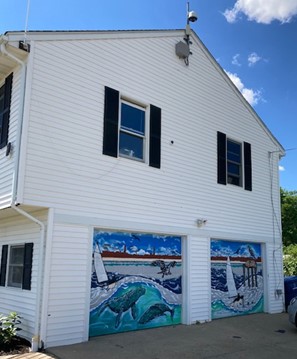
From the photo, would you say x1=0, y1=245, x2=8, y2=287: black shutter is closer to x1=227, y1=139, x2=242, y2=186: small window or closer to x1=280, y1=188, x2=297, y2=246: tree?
x1=227, y1=139, x2=242, y2=186: small window

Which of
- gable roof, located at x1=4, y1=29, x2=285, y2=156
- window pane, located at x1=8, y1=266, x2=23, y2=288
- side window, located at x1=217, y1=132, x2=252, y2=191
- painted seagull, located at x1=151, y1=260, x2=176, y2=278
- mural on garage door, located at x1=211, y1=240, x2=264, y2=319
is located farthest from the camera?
side window, located at x1=217, y1=132, x2=252, y2=191

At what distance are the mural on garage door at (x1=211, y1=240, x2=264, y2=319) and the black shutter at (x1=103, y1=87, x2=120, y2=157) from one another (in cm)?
468

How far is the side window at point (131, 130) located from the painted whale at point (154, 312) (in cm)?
373

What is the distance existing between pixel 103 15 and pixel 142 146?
351 centimetres

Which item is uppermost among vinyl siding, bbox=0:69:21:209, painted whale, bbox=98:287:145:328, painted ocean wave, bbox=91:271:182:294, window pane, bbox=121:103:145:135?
window pane, bbox=121:103:145:135

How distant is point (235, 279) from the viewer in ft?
40.4

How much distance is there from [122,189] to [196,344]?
3.90m

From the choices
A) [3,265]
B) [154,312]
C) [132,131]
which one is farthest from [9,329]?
[132,131]

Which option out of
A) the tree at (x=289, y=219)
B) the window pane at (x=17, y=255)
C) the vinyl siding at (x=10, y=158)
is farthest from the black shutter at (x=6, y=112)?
the tree at (x=289, y=219)

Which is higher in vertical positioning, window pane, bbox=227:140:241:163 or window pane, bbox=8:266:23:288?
window pane, bbox=227:140:241:163

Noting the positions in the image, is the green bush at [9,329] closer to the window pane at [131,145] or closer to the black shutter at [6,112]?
the black shutter at [6,112]

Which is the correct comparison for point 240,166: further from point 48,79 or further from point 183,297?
point 48,79

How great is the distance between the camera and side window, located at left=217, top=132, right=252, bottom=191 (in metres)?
12.4

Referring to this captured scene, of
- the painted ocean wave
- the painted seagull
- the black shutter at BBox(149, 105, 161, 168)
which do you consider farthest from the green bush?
the black shutter at BBox(149, 105, 161, 168)
